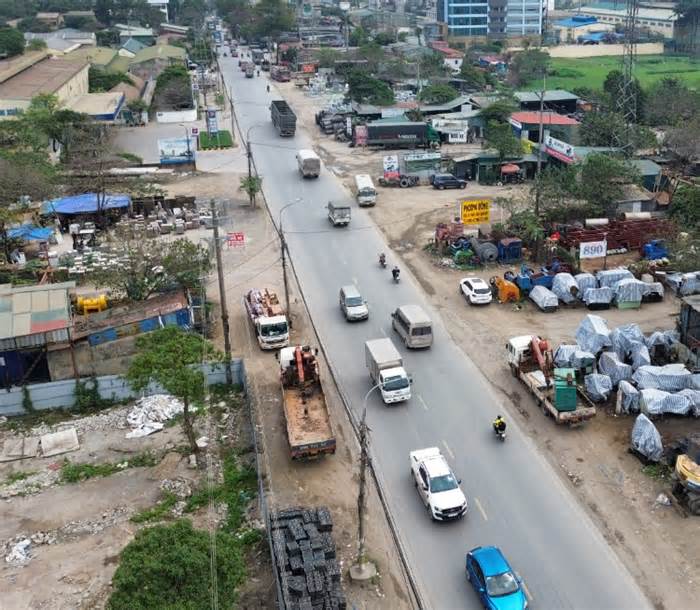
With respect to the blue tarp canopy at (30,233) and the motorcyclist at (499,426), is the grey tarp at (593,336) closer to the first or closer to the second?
the motorcyclist at (499,426)

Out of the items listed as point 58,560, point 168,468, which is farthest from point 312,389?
point 58,560

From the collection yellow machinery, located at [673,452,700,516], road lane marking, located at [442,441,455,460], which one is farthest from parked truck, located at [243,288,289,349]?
yellow machinery, located at [673,452,700,516]

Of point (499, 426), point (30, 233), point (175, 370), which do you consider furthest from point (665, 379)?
point (30, 233)

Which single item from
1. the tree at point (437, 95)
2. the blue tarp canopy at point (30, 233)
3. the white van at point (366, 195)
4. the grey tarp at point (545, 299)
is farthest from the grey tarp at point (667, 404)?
the tree at point (437, 95)

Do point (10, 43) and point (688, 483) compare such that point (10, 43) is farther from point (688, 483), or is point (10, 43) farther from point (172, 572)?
point (688, 483)

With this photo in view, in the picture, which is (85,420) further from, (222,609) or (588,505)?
(588,505)

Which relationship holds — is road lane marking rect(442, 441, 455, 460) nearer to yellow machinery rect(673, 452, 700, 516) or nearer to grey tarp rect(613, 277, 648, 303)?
yellow machinery rect(673, 452, 700, 516)
